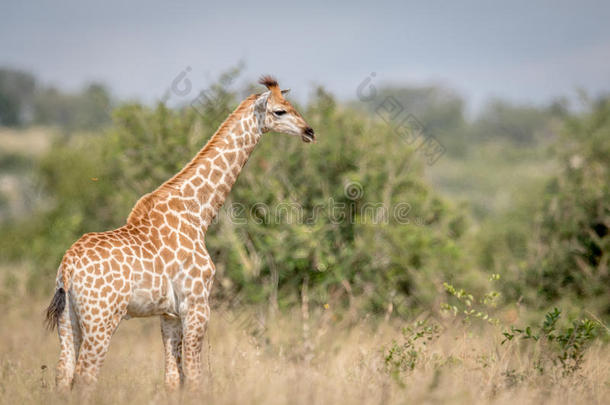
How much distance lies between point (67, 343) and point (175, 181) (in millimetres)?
2093

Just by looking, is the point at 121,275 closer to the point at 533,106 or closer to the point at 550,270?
the point at 550,270

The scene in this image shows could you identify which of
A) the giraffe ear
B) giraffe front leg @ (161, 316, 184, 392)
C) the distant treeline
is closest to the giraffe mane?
the giraffe ear

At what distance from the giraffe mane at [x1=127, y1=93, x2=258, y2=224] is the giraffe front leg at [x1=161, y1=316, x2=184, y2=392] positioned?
1.18m

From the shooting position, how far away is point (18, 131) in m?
58.4

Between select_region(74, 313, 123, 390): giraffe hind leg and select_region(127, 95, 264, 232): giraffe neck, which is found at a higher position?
select_region(127, 95, 264, 232): giraffe neck

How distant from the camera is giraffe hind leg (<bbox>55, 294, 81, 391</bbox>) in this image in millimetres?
6105

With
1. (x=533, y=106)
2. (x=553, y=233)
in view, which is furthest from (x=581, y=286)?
(x=533, y=106)

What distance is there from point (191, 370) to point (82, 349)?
3.83ft

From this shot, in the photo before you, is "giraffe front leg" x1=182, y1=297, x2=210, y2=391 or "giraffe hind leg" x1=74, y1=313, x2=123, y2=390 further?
"giraffe front leg" x1=182, y1=297, x2=210, y2=391

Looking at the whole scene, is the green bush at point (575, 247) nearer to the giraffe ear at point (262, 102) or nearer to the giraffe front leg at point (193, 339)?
the giraffe ear at point (262, 102)

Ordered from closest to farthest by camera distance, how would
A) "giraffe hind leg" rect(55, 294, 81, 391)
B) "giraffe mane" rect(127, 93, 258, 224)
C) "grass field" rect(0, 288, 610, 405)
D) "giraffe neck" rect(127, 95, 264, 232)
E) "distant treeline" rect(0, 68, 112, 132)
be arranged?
"grass field" rect(0, 288, 610, 405)
"giraffe hind leg" rect(55, 294, 81, 391)
"giraffe mane" rect(127, 93, 258, 224)
"giraffe neck" rect(127, 95, 264, 232)
"distant treeline" rect(0, 68, 112, 132)

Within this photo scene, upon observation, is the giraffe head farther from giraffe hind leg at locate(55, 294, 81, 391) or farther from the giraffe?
giraffe hind leg at locate(55, 294, 81, 391)

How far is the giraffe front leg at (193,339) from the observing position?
6.59m
